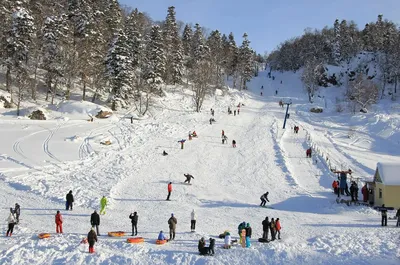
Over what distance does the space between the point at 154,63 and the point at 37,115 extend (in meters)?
21.1

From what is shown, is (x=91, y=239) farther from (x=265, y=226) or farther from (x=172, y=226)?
(x=265, y=226)

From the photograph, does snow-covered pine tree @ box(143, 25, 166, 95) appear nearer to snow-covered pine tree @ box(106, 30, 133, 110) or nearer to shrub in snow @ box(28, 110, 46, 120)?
snow-covered pine tree @ box(106, 30, 133, 110)

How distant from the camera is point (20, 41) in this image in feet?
153

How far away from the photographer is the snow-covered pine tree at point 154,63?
57.1 meters

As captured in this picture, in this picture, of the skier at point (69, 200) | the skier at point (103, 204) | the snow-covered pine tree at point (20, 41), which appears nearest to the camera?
the skier at point (103, 204)

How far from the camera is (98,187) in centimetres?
2512

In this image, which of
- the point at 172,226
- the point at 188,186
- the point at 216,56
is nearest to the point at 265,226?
the point at 172,226

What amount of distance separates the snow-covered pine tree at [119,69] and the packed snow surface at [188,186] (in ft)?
10.3

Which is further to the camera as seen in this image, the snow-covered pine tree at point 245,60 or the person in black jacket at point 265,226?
the snow-covered pine tree at point 245,60

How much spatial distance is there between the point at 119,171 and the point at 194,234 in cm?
1303

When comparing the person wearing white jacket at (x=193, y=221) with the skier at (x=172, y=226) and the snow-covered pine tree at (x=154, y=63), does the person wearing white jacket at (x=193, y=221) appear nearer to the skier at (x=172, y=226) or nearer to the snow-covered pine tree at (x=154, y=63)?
the skier at (x=172, y=226)

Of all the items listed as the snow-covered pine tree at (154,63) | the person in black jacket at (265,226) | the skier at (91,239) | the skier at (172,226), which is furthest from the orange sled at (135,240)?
the snow-covered pine tree at (154,63)

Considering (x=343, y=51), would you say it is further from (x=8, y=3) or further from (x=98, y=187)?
(x=98, y=187)

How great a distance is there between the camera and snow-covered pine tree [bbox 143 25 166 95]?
57.1 metres
